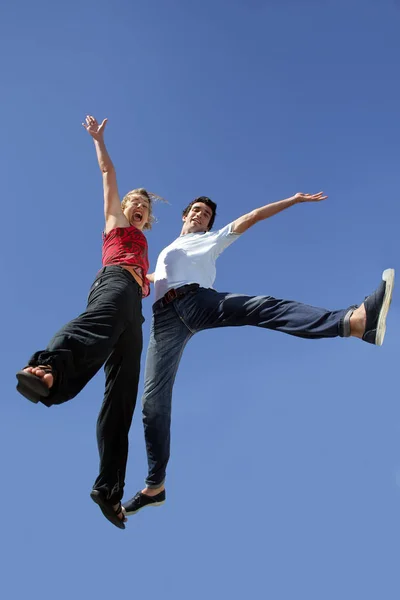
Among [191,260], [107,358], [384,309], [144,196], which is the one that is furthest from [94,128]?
[384,309]

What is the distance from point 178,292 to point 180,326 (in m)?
0.35

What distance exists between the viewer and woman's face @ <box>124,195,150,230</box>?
6973 millimetres

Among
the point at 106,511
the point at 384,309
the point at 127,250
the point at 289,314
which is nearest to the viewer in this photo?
the point at 384,309

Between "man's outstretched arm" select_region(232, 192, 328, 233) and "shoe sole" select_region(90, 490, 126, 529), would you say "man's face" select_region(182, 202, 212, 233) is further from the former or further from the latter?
"shoe sole" select_region(90, 490, 126, 529)

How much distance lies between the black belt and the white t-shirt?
0.05 m

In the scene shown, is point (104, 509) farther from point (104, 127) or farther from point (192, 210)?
point (104, 127)

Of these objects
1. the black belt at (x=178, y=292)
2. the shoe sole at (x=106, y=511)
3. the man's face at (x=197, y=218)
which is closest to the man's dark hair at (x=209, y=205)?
the man's face at (x=197, y=218)

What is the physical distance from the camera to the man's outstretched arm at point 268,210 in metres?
6.26

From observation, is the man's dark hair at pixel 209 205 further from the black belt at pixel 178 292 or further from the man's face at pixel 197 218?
the black belt at pixel 178 292

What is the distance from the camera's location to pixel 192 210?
734 cm

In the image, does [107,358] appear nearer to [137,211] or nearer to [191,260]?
[191,260]

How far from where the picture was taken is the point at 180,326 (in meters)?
6.27

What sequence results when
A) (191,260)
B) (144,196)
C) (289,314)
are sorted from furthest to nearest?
(144,196) → (191,260) → (289,314)

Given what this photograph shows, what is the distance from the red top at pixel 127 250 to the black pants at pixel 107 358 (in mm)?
145
